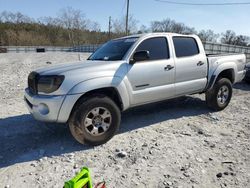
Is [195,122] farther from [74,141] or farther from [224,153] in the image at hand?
[74,141]

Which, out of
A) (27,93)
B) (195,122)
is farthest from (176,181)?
(27,93)

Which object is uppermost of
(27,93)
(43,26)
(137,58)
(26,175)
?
(43,26)

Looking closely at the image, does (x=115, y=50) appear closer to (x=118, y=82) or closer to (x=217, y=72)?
(x=118, y=82)

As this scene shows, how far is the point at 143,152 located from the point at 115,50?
210 centimetres

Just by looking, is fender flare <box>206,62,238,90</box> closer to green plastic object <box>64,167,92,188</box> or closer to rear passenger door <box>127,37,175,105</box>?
rear passenger door <box>127,37,175,105</box>

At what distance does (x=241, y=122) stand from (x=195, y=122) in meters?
0.98

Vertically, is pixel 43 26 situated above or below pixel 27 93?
above

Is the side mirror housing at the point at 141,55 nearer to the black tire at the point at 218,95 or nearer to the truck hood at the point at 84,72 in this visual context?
the truck hood at the point at 84,72

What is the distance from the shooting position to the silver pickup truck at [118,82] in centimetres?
413

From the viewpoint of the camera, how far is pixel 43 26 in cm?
9119

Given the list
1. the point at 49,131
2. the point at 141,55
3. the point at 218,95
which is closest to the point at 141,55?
the point at 141,55

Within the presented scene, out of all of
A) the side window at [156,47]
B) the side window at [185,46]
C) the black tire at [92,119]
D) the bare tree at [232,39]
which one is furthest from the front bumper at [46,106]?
the bare tree at [232,39]

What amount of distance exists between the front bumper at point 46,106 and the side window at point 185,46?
8.99 ft

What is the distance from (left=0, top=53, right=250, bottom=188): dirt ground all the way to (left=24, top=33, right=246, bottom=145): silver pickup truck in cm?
48
